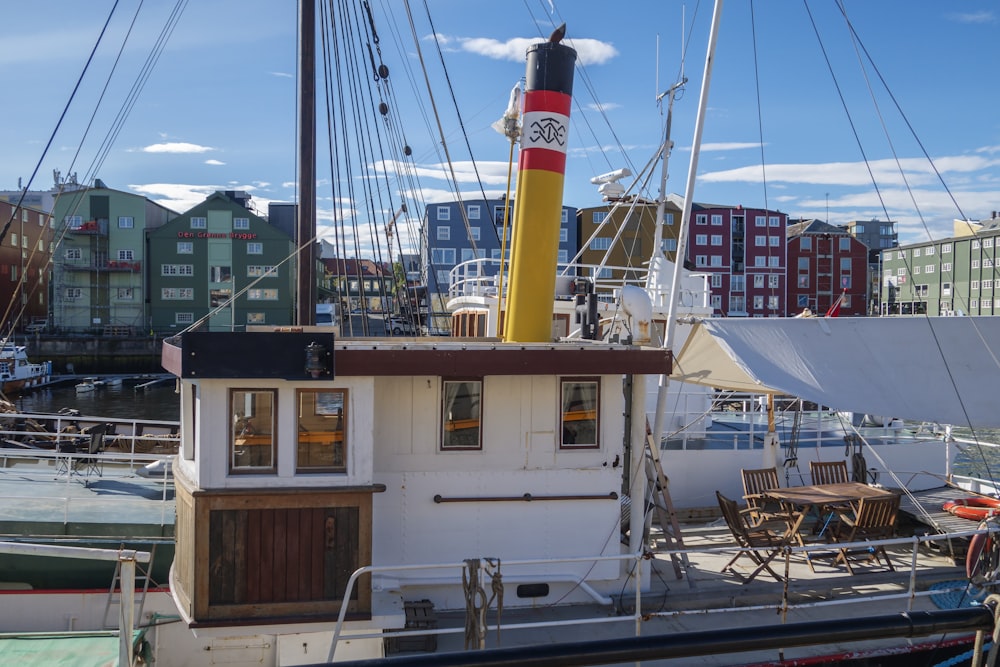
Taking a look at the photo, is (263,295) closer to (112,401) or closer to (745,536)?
(112,401)

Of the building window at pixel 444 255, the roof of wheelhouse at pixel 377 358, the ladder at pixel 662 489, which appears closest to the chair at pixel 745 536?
the ladder at pixel 662 489

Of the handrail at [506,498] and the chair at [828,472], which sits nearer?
the handrail at [506,498]

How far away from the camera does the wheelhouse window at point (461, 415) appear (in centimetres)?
825

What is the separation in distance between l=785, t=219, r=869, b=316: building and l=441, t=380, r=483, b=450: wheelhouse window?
7062cm

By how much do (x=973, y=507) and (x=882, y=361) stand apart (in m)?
2.85

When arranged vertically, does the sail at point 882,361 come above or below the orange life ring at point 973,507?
above

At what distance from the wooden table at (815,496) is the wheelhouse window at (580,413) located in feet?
8.90

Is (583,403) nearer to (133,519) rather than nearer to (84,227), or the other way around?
(133,519)

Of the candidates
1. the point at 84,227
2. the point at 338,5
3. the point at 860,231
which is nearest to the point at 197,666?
the point at 338,5

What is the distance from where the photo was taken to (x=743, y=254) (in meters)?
70.4

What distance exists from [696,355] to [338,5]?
33.7 ft

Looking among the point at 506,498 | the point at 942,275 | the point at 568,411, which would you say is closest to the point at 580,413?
the point at 568,411

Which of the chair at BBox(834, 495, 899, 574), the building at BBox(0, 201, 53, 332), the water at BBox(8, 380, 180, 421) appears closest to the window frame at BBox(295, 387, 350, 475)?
the chair at BBox(834, 495, 899, 574)

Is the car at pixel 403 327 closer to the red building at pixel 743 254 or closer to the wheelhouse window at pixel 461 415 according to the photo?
the wheelhouse window at pixel 461 415
